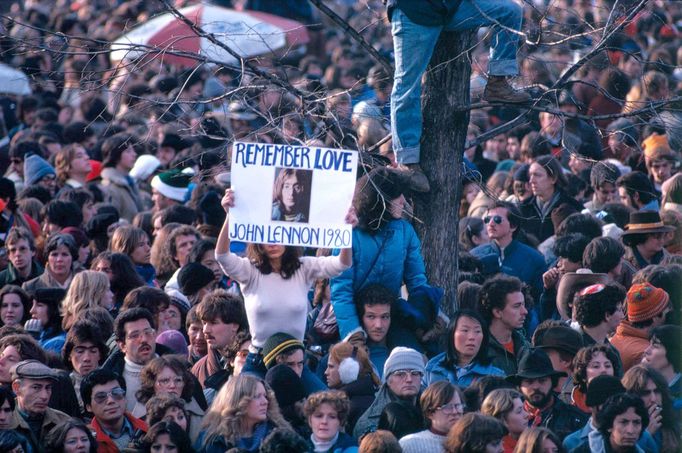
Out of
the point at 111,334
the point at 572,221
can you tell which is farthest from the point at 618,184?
the point at 111,334

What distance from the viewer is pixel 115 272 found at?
10.7 metres

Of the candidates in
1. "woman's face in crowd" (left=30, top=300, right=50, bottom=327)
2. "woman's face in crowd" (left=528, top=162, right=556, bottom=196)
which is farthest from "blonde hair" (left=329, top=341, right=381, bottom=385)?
"woman's face in crowd" (left=528, top=162, right=556, bottom=196)

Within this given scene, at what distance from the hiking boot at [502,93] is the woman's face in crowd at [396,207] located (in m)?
0.79

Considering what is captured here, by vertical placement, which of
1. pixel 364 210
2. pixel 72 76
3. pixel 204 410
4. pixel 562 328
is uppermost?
pixel 72 76

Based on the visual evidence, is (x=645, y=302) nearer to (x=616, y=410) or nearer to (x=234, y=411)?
(x=616, y=410)

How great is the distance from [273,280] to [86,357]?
1.37 m

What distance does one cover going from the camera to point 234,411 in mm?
8094

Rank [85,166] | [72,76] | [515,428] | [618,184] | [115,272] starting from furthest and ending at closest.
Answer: [72,76], [85,166], [618,184], [115,272], [515,428]

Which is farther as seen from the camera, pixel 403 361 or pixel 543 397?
pixel 543 397

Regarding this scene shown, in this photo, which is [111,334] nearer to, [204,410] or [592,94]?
[204,410]

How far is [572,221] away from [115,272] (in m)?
3.30

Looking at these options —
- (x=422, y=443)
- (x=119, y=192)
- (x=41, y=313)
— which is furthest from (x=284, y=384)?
(x=119, y=192)

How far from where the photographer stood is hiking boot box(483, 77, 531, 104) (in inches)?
351

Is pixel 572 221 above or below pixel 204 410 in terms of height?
above
